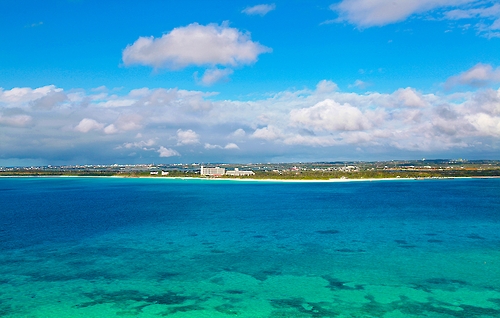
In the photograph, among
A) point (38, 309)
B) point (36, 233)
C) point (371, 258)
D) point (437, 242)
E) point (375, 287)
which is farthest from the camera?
point (36, 233)

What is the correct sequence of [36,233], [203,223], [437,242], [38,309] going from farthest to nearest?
1. [203,223]
2. [36,233]
3. [437,242]
4. [38,309]

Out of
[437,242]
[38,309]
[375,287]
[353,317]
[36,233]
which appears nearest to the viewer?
[353,317]

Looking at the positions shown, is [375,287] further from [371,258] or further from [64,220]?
[64,220]

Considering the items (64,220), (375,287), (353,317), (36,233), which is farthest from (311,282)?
(64,220)

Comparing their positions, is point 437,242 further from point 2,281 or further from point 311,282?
point 2,281

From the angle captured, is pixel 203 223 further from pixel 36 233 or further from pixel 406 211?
pixel 406 211

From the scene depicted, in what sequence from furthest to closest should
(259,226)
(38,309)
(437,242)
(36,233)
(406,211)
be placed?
(406,211)
(259,226)
(36,233)
(437,242)
(38,309)

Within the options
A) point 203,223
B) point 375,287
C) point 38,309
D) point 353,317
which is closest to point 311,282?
point 375,287

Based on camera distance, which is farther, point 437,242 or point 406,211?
point 406,211

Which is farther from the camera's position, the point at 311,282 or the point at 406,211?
the point at 406,211
